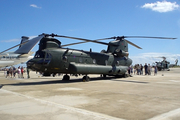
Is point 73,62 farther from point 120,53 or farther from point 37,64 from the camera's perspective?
point 120,53

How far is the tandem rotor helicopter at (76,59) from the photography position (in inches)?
541

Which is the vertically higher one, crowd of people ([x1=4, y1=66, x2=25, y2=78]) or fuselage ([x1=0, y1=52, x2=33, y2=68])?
fuselage ([x1=0, y1=52, x2=33, y2=68])

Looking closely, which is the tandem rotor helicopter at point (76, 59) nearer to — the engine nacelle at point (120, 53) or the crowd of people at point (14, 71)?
the engine nacelle at point (120, 53)

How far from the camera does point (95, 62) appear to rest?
17.1 m

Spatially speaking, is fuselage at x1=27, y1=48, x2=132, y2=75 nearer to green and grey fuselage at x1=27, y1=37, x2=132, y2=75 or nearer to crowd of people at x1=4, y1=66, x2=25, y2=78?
green and grey fuselage at x1=27, y1=37, x2=132, y2=75

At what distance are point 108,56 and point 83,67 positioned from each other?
4033 millimetres

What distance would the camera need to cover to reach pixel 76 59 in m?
15.6

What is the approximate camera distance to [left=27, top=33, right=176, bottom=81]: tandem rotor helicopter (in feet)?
45.1

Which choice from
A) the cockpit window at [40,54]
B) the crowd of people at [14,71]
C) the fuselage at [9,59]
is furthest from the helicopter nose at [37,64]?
the fuselage at [9,59]

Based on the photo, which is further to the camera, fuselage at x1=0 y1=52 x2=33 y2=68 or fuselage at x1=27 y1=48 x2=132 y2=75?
fuselage at x1=0 y1=52 x2=33 y2=68

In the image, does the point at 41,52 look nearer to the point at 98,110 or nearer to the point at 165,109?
the point at 98,110

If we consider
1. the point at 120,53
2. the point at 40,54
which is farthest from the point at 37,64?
the point at 120,53

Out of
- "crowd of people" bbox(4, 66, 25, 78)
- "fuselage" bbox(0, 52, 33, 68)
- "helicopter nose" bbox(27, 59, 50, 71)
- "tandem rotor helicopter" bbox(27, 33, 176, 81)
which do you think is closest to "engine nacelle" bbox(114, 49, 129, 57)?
"tandem rotor helicopter" bbox(27, 33, 176, 81)

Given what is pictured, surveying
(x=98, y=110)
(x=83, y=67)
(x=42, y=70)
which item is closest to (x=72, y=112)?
(x=98, y=110)
